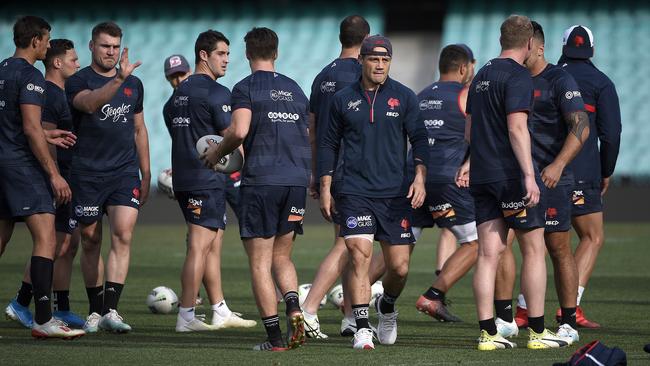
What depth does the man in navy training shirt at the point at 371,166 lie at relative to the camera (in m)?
8.90

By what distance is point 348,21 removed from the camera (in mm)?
10492

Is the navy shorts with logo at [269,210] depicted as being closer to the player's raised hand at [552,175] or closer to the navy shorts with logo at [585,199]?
the player's raised hand at [552,175]

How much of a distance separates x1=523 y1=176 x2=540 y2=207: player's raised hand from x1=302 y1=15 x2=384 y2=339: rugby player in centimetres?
179

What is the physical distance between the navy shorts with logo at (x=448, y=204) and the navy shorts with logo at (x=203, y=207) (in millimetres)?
2044

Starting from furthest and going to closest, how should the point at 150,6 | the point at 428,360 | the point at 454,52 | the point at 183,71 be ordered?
the point at 150,6 → the point at 183,71 → the point at 454,52 → the point at 428,360

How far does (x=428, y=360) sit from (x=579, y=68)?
11.9 feet

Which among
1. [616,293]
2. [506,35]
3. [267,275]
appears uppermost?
[506,35]

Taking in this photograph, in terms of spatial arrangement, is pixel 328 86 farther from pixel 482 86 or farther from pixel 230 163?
pixel 482 86

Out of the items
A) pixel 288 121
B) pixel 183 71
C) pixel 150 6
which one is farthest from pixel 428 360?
pixel 150 6

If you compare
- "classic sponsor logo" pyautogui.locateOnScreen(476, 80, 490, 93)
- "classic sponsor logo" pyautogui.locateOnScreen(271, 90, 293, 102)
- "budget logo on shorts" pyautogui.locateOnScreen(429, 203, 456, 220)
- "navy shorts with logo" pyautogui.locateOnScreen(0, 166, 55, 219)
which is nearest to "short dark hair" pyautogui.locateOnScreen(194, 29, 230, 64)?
"classic sponsor logo" pyautogui.locateOnScreen(271, 90, 293, 102)

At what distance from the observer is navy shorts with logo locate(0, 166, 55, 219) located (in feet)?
30.6

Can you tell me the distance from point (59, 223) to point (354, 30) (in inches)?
120

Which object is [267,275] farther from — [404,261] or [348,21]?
[348,21]

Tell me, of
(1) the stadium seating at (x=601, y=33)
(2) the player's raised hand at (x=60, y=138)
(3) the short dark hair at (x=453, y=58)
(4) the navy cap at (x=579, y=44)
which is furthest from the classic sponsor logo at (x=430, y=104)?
(1) the stadium seating at (x=601, y=33)
